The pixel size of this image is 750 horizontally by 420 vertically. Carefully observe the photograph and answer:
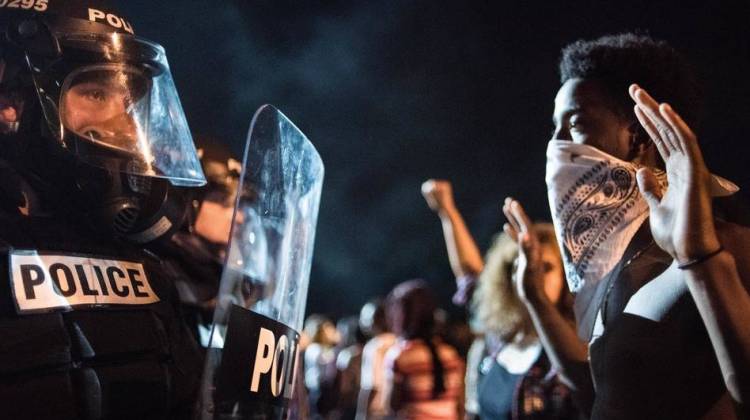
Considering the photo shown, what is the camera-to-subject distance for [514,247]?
3.77m

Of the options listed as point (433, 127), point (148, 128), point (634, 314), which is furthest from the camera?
point (433, 127)

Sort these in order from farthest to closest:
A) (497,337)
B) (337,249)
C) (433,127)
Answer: (337,249)
(433,127)
(497,337)

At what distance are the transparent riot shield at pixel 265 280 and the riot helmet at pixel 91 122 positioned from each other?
0.47 metres

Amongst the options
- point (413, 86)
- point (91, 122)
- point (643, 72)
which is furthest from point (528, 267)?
point (413, 86)

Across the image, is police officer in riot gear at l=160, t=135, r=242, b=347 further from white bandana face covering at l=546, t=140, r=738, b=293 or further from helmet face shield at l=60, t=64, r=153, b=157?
white bandana face covering at l=546, t=140, r=738, b=293

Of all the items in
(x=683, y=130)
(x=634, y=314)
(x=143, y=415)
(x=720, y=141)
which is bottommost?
(x=143, y=415)

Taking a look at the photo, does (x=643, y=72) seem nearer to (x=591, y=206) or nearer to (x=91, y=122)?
(x=591, y=206)

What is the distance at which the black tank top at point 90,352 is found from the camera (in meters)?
1.54

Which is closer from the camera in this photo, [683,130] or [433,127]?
[683,130]

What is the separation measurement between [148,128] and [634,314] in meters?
1.34

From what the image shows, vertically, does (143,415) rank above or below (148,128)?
below

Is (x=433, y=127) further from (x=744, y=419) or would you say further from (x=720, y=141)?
(x=744, y=419)

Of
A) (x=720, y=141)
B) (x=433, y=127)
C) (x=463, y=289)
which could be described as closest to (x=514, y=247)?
(x=463, y=289)

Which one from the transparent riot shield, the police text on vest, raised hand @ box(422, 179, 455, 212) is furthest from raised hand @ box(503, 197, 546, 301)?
raised hand @ box(422, 179, 455, 212)
